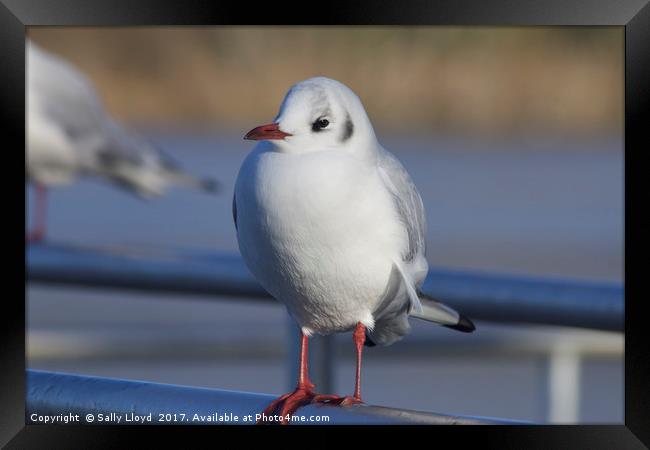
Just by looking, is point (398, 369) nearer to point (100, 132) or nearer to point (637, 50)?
point (100, 132)

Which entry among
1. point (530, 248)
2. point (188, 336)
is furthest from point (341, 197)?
point (530, 248)

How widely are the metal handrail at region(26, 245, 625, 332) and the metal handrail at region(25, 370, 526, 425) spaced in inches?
14.5

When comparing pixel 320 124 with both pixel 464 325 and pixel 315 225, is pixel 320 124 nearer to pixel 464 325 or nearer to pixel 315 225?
pixel 315 225

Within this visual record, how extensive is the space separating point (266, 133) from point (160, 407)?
327mm

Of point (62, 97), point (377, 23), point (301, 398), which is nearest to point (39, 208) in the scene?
point (62, 97)

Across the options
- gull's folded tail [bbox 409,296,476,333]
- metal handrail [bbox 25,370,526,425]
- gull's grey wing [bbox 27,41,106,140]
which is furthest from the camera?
gull's grey wing [bbox 27,41,106,140]

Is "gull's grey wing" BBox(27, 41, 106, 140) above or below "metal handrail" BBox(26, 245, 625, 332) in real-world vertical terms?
above

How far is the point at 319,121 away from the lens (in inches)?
59.1

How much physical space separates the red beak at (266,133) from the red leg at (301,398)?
0.30m

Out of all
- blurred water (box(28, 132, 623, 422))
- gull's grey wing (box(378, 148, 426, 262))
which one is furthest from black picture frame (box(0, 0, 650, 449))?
blurred water (box(28, 132, 623, 422))

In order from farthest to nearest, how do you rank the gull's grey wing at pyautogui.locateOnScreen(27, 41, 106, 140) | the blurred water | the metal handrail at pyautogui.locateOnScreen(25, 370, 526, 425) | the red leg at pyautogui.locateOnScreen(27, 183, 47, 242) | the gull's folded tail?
the red leg at pyautogui.locateOnScreen(27, 183, 47, 242) → the gull's grey wing at pyautogui.locateOnScreen(27, 41, 106, 140) → the blurred water → the gull's folded tail → the metal handrail at pyautogui.locateOnScreen(25, 370, 526, 425)

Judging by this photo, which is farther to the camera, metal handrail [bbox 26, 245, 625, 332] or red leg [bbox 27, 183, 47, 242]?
red leg [bbox 27, 183, 47, 242]

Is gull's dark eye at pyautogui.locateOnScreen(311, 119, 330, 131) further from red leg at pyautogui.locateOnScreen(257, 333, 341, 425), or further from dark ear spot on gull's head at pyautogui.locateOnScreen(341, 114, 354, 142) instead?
red leg at pyautogui.locateOnScreen(257, 333, 341, 425)

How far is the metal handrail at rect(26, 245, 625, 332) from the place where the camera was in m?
1.74
